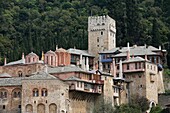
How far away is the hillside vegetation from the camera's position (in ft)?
379

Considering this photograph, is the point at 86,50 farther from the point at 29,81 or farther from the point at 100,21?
the point at 29,81

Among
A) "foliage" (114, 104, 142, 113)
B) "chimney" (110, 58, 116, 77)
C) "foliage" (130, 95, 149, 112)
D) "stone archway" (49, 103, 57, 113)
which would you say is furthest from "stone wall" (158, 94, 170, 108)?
"stone archway" (49, 103, 57, 113)

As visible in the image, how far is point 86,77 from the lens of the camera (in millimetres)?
89500

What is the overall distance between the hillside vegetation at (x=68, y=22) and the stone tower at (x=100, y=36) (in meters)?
6.22

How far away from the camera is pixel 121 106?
91.5 meters

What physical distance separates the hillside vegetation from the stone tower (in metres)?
6.22

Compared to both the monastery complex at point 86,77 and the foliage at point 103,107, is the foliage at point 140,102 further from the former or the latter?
the foliage at point 103,107

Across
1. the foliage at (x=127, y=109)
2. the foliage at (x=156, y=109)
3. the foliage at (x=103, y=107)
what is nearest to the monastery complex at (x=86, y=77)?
the foliage at (x=103, y=107)

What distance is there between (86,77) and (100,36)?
2029 cm

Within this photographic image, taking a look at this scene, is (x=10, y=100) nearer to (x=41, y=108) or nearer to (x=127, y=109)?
(x=41, y=108)

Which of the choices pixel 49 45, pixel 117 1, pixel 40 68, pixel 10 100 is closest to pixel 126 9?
pixel 117 1

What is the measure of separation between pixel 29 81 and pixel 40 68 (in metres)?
9.93

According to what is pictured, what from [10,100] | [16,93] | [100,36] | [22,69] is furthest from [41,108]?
[100,36]

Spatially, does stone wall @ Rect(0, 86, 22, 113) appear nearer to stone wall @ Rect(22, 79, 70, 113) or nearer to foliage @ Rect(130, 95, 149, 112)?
stone wall @ Rect(22, 79, 70, 113)
